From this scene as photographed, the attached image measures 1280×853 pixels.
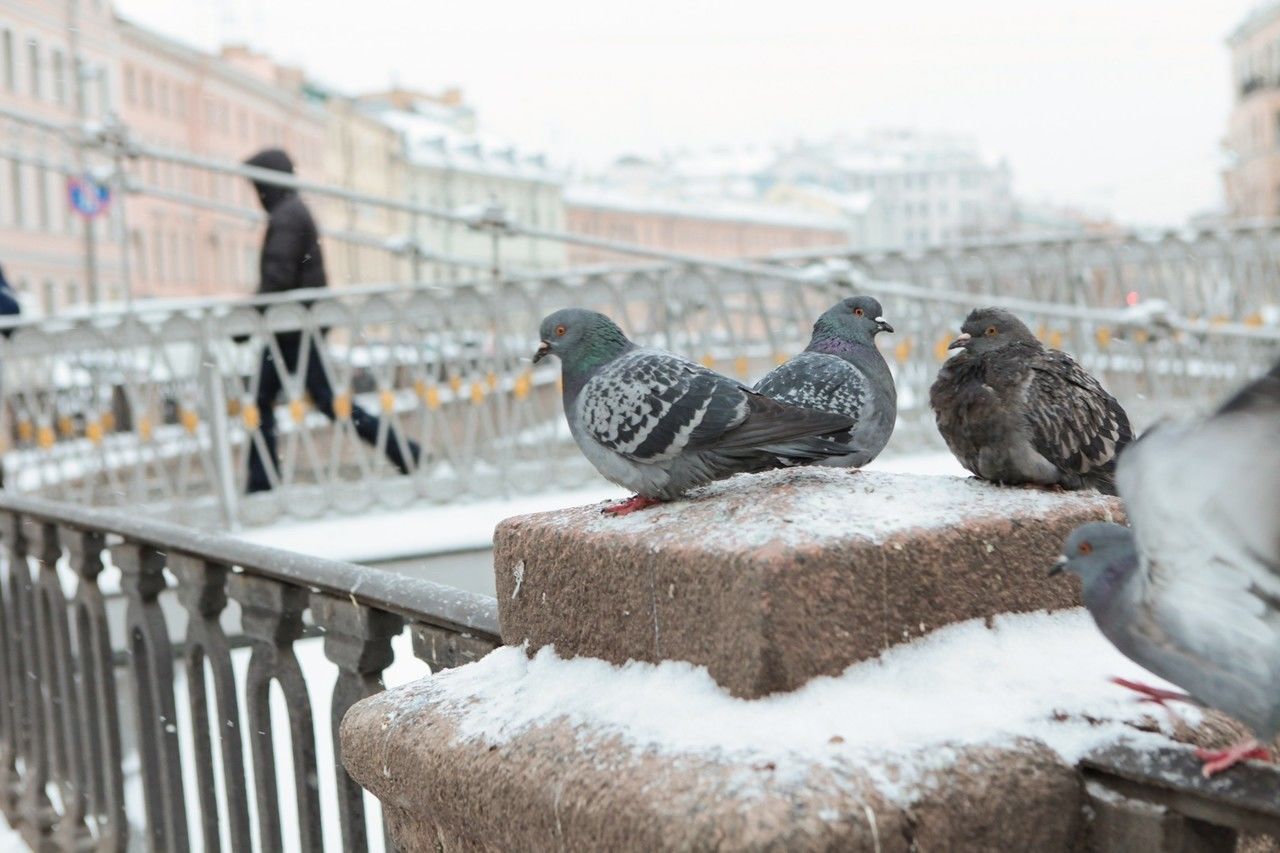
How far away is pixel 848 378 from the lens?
2328 mm

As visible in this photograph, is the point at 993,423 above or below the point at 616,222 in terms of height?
below

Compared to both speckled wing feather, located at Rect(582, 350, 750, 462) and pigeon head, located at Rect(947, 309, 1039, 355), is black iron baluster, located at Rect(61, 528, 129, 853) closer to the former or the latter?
speckled wing feather, located at Rect(582, 350, 750, 462)

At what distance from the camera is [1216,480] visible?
1293mm

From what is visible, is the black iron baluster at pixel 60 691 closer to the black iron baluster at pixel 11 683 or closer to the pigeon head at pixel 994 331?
the black iron baluster at pixel 11 683

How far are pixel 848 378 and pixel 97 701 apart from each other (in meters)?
2.77

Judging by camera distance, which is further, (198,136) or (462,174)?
(462,174)

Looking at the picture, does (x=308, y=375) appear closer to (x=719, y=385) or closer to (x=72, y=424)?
(x=72, y=424)

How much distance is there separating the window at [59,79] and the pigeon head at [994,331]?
54135 millimetres

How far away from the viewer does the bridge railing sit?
8.66m

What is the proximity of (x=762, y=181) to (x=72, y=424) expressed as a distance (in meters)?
131

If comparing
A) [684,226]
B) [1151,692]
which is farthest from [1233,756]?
[684,226]

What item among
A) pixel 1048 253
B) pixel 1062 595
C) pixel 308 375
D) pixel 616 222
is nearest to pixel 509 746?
pixel 1062 595

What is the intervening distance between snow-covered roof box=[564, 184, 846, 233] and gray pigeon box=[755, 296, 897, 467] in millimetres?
86498

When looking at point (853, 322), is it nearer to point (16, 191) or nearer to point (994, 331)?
point (994, 331)
